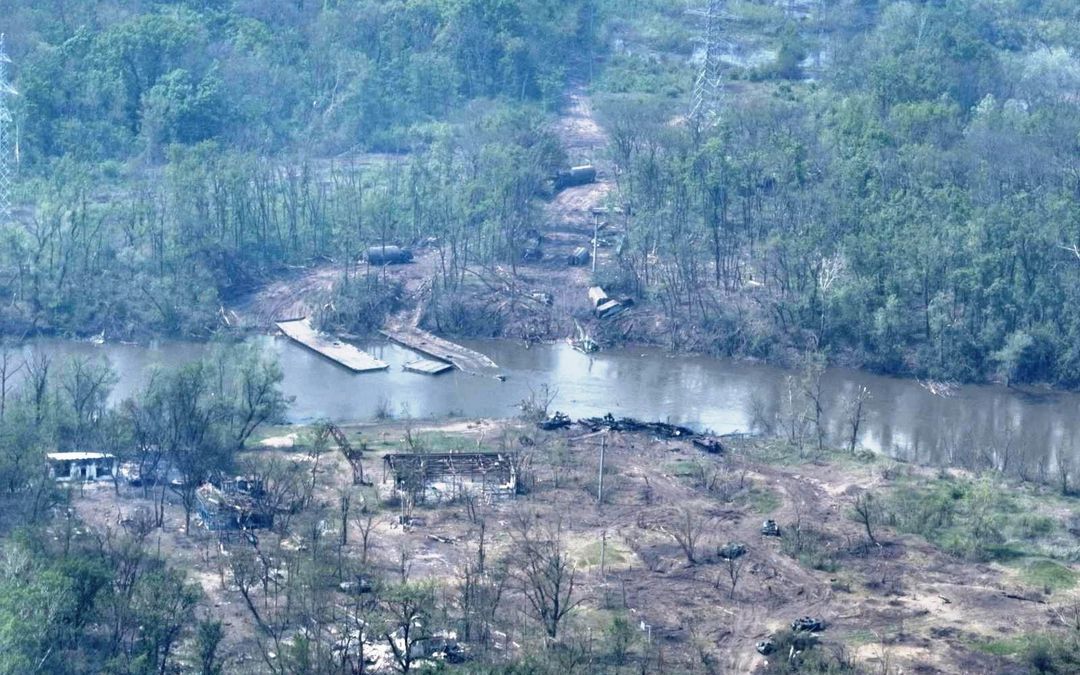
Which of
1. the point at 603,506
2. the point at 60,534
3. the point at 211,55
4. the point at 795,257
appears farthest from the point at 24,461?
the point at 211,55

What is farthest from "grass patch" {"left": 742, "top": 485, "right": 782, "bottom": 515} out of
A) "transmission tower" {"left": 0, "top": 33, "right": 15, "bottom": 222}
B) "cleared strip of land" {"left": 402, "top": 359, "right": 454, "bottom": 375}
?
"transmission tower" {"left": 0, "top": 33, "right": 15, "bottom": 222}

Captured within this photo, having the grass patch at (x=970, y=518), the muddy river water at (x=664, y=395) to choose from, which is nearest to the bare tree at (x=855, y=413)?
the muddy river water at (x=664, y=395)

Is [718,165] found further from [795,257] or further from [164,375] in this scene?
[164,375]

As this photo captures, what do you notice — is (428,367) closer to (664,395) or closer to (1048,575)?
(664,395)

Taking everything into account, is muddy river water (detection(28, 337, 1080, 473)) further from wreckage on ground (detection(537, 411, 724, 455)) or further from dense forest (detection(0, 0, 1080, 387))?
wreckage on ground (detection(537, 411, 724, 455))

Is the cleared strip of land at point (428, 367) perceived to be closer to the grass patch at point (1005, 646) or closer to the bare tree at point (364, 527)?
the bare tree at point (364, 527)

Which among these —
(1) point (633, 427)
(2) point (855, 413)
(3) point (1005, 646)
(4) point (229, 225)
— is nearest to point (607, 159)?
(4) point (229, 225)
